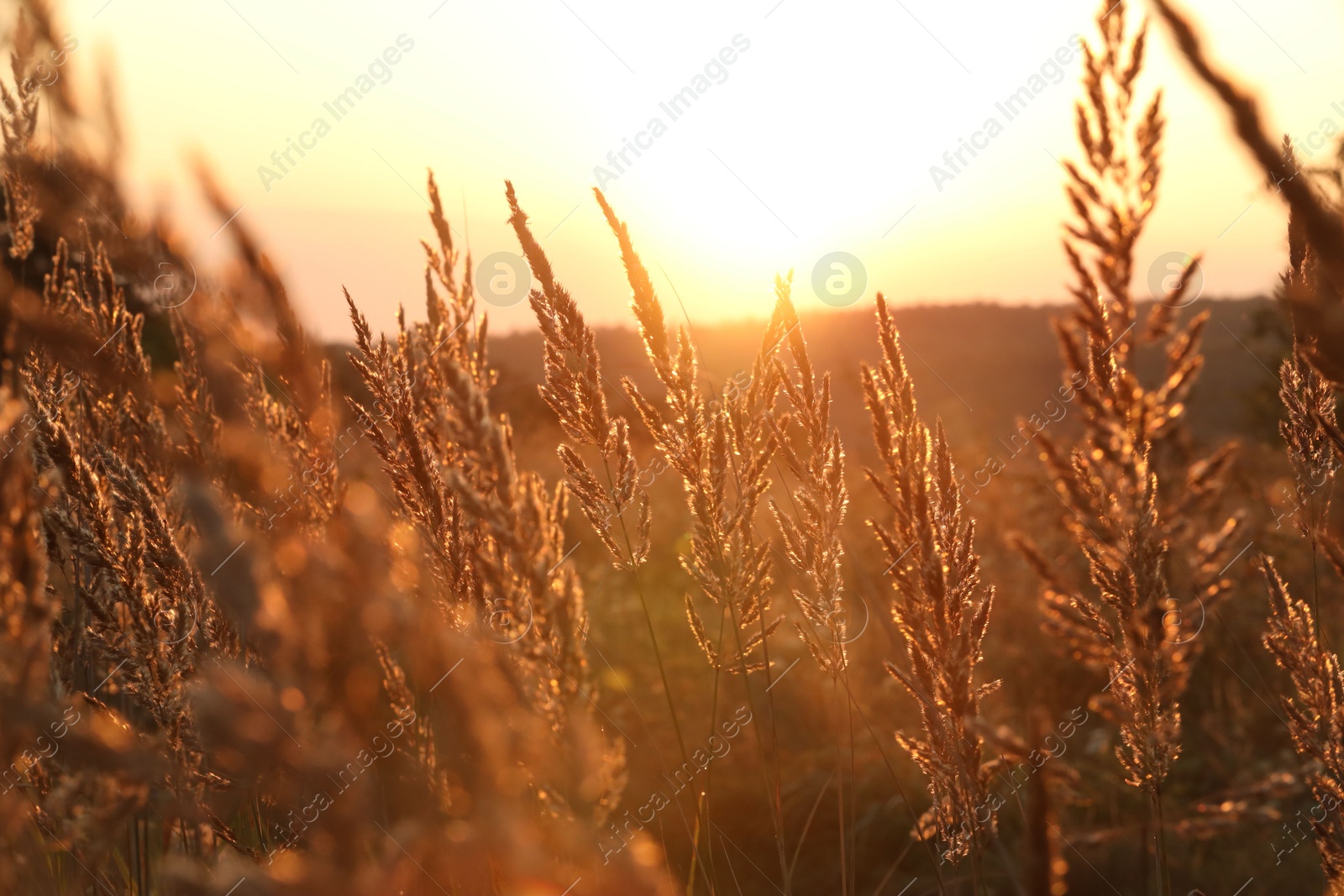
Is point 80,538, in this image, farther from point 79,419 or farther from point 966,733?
point 966,733

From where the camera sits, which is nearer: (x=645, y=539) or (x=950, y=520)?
(x=950, y=520)

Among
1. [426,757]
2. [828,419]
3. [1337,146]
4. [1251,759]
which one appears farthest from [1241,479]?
[426,757]

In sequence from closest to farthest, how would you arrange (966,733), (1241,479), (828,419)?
1. (966,733)
2. (828,419)
3. (1241,479)

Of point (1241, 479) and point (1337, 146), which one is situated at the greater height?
point (1337, 146)

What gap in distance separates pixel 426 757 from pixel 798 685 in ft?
11.7

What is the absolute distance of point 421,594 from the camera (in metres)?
1.95

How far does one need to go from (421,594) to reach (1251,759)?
4634 millimetres

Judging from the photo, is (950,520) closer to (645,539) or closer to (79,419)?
(645,539)

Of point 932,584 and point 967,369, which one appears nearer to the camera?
point 932,584

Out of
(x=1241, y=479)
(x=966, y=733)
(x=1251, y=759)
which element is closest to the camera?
(x=966, y=733)

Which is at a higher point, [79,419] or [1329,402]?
[79,419]

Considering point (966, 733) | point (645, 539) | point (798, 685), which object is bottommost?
point (798, 685)

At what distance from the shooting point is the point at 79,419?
267 cm

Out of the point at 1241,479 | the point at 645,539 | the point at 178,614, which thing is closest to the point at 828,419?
the point at 645,539
